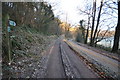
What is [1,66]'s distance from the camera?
5316 mm

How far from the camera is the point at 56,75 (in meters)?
5.17

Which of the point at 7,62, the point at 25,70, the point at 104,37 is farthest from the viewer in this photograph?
the point at 104,37

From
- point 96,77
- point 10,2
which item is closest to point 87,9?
point 10,2

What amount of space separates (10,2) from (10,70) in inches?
358

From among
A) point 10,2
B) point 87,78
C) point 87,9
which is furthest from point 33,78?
point 87,9

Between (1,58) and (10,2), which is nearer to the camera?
(1,58)

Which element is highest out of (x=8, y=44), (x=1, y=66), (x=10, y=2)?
(x=10, y=2)

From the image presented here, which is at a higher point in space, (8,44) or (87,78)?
(8,44)

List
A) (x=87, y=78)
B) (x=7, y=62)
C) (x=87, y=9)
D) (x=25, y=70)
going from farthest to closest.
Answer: (x=87, y=9)
(x=7, y=62)
(x=25, y=70)
(x=87, y=78)

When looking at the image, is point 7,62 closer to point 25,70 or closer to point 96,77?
point 25,70

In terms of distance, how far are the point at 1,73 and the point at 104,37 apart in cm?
2963

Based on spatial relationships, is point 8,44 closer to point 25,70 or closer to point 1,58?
point 1,58

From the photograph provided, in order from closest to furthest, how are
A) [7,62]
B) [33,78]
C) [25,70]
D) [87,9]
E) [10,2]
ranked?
1. [33,78]
2. [25,70]
3. [7,62]
4. [10,2]
5. [87,9]

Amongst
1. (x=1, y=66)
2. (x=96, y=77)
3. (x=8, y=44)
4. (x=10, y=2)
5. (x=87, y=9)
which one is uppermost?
(x=87, y=9)
